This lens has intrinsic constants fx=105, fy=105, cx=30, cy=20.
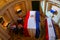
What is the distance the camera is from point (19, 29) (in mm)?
8430

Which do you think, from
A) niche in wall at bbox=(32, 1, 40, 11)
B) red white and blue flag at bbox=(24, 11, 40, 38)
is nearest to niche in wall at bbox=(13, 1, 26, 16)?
niche in wall at bbox=(32, 1, 40, 11)

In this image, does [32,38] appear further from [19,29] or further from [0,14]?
[0,14]

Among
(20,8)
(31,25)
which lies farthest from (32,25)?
(20,8)

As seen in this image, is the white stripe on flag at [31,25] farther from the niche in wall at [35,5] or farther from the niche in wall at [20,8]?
the niche in wall at [35,5]

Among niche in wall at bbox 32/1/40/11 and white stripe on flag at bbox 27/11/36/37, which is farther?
niche in wall at bbox 32/1/40/11

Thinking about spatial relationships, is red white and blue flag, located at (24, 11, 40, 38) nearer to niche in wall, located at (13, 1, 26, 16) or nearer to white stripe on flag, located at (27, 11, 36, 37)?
white stripe on flag, located at (27, 11, 36, 37)

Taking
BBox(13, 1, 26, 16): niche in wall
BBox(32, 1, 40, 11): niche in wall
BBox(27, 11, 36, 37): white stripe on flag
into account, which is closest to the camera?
BBox(27, 11, 36, 37): white stripe on flag

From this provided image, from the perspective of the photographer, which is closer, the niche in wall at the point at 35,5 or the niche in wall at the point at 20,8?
the niche in wall at the point at 20,8

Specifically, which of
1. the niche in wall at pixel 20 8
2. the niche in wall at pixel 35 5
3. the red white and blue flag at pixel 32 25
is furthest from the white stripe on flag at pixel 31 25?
the niche in wall at pixel 35 5

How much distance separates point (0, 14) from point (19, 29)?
1.91 metres

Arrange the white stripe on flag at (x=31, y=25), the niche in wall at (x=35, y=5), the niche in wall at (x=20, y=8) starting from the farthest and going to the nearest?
the niche in wall at (x=35, y=5) → the niche in wall at (x=20, y=8) → the white stripe on flag at (x=31, y=25)

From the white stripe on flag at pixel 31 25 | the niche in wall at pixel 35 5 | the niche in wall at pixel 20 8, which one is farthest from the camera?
the niche in wall at pixel 35 5

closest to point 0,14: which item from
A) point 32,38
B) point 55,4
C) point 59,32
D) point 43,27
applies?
point 32,38

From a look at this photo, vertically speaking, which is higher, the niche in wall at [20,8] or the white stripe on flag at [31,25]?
the niche in wall at [20,8]
